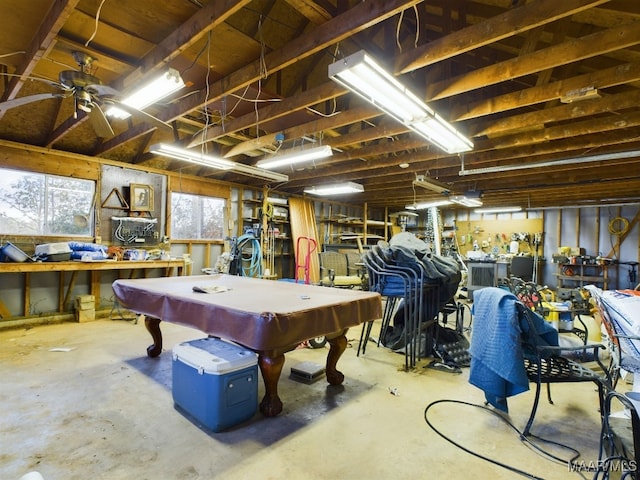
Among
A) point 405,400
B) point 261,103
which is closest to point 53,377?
point 405,400

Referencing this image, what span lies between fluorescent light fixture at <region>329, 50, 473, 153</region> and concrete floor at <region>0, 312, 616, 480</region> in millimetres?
2481

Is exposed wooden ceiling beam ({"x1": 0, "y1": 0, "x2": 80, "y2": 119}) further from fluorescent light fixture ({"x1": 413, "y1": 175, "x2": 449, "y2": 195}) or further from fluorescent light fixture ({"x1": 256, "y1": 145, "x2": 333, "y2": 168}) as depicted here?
fluorescent light fixture ({"x1": 413, "y1": 175, "x2": 449, "y2": 195})

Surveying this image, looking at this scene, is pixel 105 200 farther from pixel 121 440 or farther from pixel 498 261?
pixel 498 261

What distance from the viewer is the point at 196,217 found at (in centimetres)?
708

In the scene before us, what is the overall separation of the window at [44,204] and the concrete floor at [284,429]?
8.22ft

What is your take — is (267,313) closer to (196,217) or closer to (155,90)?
(155,90)

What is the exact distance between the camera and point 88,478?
70.0 inches

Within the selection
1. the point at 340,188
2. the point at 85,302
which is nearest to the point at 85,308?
the point at 85,302

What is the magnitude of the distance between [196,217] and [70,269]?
2.62 m

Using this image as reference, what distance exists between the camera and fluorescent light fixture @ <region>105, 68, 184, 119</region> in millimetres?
2684

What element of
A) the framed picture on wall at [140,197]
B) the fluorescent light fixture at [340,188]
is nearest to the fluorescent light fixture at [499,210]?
the fluorescent light fixture at [340,188]

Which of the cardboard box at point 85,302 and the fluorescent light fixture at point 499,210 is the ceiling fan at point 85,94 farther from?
the fluorescent light fixture at point 499,210

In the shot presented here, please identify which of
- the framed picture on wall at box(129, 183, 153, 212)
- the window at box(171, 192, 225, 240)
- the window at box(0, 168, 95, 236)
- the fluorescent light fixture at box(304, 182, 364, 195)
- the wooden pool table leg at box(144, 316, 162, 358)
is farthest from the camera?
the fluorescent light fixture at box(304, 182, 364, 195)

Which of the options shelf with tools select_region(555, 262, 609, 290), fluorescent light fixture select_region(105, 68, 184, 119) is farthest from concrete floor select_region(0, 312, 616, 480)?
shelf with tools select_region(555, 262, 609, 290)
